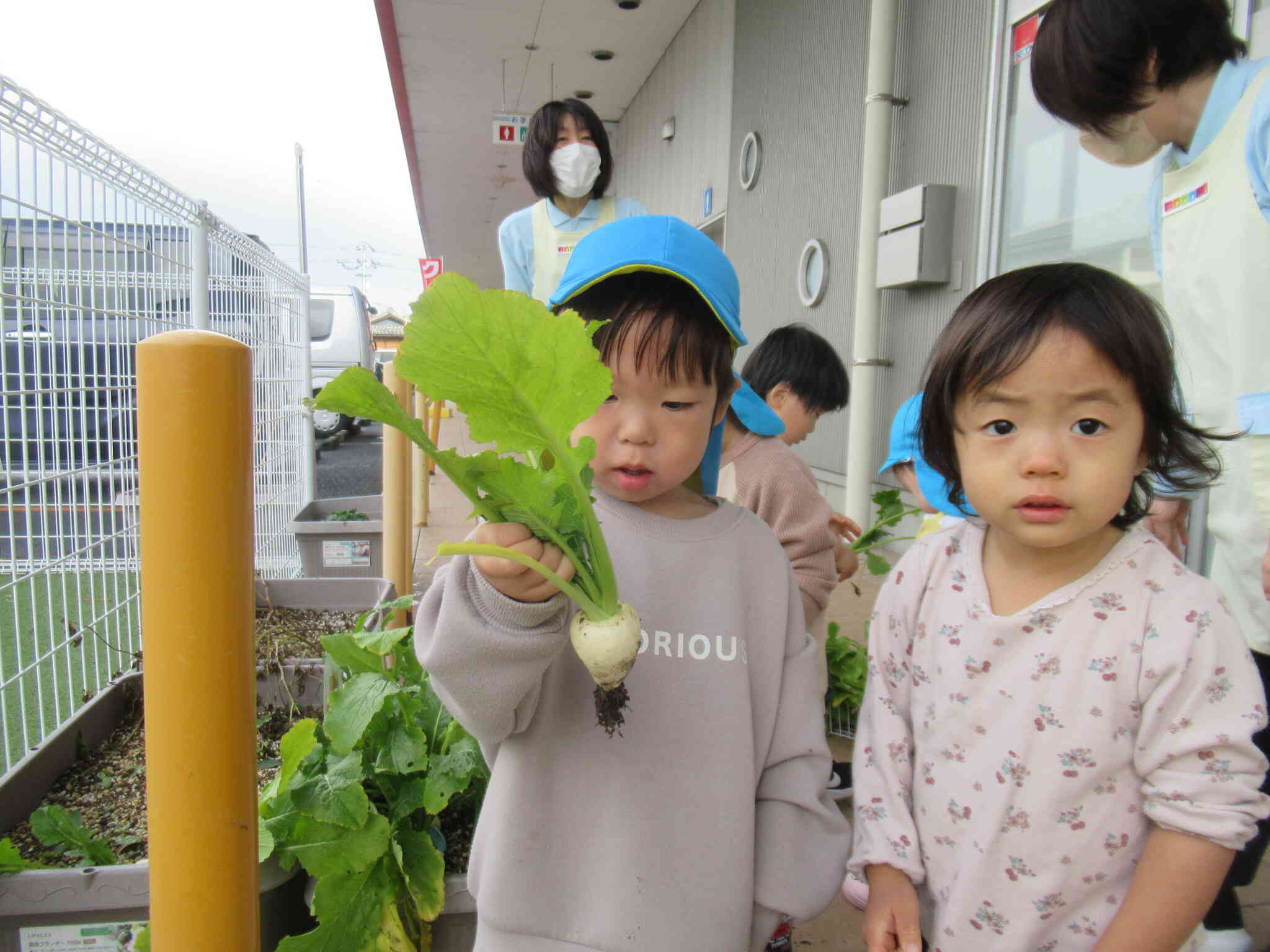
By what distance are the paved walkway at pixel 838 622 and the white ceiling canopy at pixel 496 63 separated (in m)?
3.52

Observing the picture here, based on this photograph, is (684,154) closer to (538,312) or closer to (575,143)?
(575,143)

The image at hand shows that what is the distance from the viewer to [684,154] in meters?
9.12

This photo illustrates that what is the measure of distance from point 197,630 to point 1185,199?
5.46 feet

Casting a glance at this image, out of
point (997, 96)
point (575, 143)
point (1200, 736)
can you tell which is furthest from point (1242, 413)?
point (997, 96)

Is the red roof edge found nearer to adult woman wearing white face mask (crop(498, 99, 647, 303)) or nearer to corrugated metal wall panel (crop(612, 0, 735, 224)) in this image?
corrugated metal wall panel (crop(612, 0, 735, 224))

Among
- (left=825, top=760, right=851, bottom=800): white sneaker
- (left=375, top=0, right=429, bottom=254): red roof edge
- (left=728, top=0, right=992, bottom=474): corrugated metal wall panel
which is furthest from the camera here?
(left=375, top=0, right=429, bottom=254): red roof edge

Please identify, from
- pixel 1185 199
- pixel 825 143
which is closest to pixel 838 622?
pixel 1185 199

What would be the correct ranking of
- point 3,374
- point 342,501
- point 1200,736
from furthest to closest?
point 342,501 → point 3,374 → point 1200,736

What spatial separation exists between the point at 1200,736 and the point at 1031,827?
226 millimetres

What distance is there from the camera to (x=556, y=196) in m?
3.30

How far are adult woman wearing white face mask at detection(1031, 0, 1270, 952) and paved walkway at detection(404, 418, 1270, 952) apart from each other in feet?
2.03

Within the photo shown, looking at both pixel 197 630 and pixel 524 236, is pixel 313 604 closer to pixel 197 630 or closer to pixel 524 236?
pixel 524 236

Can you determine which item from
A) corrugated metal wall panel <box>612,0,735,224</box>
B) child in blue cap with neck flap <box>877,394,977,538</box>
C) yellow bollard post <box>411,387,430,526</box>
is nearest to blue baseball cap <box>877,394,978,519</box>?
child in blue cap with neck flap <box>877,394,977,538</box>

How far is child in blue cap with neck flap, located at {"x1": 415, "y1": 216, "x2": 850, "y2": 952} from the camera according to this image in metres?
1.10
